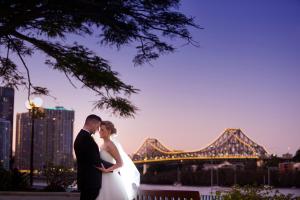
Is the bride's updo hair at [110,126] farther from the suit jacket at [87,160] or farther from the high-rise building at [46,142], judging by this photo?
the high-rise building at [46,142]

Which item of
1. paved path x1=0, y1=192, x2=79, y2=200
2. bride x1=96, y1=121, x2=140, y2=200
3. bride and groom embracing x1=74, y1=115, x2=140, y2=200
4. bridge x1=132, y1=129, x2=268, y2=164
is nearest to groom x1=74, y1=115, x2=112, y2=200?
bride and groom embracing x1=74, y1=115, x2=140, y2=200

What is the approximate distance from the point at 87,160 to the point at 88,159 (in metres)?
0.02

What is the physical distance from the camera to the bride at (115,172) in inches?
257

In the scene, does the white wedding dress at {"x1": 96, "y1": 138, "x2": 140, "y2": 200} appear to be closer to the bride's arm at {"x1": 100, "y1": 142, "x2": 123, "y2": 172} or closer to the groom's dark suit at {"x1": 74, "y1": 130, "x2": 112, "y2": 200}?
the bride's arm at {"x1": 100, "y1": 142, "x2": 123, "y2": 172}

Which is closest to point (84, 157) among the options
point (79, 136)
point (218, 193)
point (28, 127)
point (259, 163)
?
point (79, 136)

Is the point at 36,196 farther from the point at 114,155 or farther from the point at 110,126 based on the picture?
the point at 110,126

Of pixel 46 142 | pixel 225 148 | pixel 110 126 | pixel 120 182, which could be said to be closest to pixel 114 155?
pixel 110 126

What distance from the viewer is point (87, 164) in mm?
6211

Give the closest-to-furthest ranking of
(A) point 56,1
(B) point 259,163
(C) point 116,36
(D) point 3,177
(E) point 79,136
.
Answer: (E) point 79,136, (A) point 56,1, (C) point 116,36, (D) point 3,177, (B) point 259,163

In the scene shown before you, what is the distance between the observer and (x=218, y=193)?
6816 millimetres

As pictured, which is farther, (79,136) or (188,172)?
(188,172)

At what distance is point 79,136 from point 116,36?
2.25 metres

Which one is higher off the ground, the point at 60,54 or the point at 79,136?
the point at 60,54

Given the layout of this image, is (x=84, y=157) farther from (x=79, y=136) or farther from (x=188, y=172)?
Answer: (x=188, y=172)
